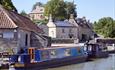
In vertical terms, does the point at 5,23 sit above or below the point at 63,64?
above

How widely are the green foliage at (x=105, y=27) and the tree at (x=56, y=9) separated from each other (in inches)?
583

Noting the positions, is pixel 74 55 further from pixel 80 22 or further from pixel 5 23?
pixel 80 22

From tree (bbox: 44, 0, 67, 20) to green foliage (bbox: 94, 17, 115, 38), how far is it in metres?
14.8

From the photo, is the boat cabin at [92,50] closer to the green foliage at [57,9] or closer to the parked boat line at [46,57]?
the parked boat line at [46,57]

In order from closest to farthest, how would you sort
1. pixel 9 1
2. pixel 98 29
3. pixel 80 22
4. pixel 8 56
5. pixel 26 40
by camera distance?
pixel 8 56 → pixel 26 40 → pixel 9 1 → pixel 80 22 → pixel 98 29

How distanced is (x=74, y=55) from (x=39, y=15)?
106076 mm

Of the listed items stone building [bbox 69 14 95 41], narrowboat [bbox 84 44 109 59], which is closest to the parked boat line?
narrowboat [bbox 84 44 109 59]

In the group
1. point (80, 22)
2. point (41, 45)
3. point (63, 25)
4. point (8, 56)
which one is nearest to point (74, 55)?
point (41, 45)

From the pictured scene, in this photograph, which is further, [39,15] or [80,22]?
[39,15]

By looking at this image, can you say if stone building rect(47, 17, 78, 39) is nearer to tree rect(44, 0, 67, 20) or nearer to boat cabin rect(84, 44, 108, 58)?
tree rect(44, 0, 67, 20)

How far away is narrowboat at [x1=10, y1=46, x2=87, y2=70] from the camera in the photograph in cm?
2969

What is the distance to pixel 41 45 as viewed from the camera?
4347 cm

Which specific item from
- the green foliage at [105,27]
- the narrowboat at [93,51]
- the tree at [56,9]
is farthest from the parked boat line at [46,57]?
the green foliage at [105,27]

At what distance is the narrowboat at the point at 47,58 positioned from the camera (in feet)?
97.4
